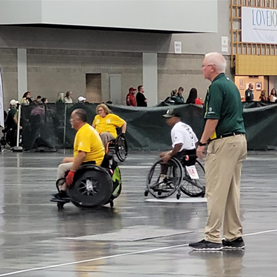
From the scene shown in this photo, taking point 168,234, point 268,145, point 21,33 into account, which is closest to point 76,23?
point 21,33

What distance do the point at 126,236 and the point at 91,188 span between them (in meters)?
3.19

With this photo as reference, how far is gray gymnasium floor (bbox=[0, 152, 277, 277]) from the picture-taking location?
9234mm

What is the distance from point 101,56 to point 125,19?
2.79 metres

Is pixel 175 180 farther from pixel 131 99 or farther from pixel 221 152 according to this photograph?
pixel 131 99

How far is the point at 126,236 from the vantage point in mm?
11734

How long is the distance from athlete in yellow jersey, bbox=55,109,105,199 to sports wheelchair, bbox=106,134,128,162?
1074cm

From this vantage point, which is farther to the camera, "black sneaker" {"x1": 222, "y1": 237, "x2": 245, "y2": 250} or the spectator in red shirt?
the spectator in red shirt

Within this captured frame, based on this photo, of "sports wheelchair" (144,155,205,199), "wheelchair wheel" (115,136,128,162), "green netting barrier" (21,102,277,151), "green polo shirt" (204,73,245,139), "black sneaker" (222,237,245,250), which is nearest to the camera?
"green polo shirt" (204,73,245,139)

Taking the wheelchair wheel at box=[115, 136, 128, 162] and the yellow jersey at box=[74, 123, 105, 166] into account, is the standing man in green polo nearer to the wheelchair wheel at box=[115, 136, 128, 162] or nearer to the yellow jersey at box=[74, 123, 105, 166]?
the yellow jersey at box=[74, 123, 105, 166]

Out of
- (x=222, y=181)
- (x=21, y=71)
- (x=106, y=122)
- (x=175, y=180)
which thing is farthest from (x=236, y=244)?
(x=21, y=71)

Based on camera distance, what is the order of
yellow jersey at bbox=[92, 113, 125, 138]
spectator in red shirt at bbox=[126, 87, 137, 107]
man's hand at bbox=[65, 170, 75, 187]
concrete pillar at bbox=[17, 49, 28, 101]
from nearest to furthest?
man's hand at bbox=[65, 170, 75, 187]
yellow jersey at bbox=[92, 113, 125, 138]
concrete pillar at bbox=[17, 49, 28, 101]
spectator in red shirt at bbox=[126, 87, 137, 107]

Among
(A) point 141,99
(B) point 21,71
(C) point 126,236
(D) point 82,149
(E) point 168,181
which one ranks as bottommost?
(C) point 126,236

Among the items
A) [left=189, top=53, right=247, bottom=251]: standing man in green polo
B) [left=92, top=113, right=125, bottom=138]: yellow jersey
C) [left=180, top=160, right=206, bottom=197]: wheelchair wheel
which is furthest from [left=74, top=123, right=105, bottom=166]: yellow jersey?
[left=92, top=113, right=125, bottom=138]: yellow jersey

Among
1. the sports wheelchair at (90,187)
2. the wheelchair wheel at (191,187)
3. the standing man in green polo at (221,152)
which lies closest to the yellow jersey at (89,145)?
the sports wheelchair at (90,187)
